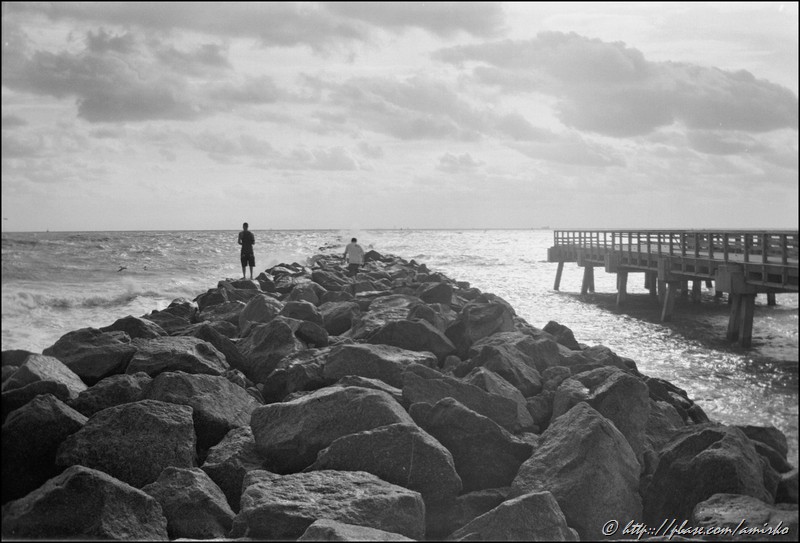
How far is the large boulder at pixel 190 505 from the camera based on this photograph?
432cm

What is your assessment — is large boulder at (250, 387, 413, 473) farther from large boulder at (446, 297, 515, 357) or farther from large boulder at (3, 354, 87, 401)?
large boulder at (446, 297, 515, 357)

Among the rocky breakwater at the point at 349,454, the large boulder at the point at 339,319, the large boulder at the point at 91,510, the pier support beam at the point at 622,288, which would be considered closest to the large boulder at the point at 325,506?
the rocky breakwater at the point at 349,454

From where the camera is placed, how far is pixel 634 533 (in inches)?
170

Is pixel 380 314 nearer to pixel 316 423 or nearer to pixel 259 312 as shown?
pixel 259 312

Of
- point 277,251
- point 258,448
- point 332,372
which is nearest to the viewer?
point 258,448

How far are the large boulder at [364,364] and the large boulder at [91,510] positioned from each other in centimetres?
338

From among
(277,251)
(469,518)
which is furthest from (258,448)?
(277,251)

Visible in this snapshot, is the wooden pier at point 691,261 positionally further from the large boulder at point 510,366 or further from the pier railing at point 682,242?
the large boulder at point 510,366

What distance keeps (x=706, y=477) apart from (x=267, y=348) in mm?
5546

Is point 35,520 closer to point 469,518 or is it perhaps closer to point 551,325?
point 469,518

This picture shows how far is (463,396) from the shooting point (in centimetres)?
652

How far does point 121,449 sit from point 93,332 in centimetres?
302

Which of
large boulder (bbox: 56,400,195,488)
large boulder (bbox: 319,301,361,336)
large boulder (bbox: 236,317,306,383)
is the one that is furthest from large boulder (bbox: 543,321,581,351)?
large boulder (bbox: 56,400,195,488)

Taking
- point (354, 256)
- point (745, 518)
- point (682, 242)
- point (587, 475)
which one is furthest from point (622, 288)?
point (745, 518)
